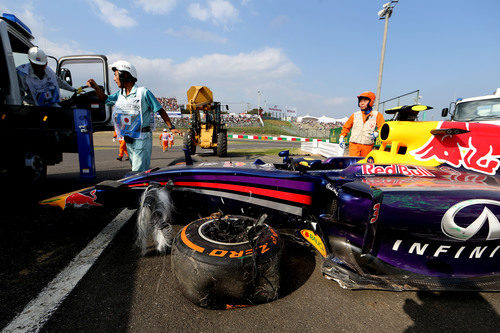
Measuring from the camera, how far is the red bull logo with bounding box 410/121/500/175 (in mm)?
2230

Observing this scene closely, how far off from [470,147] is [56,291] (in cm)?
351

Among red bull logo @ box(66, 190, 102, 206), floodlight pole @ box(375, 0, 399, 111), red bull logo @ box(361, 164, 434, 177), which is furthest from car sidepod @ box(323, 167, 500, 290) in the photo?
floodlight pole @ box(375, 0, 399, 111)

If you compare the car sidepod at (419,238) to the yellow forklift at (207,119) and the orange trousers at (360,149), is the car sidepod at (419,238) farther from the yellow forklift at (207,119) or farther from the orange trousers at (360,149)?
the yellow forklift at (207,119)

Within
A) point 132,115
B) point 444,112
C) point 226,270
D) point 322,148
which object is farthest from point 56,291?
point 322,148

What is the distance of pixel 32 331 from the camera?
116 centimetres

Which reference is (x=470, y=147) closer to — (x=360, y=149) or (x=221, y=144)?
(x=360, y=149)

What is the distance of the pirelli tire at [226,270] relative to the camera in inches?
53.4

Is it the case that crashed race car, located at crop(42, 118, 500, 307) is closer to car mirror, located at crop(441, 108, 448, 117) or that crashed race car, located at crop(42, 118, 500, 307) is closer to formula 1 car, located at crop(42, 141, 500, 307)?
formula 1 car, located at crop(42, 141, 500, 307)

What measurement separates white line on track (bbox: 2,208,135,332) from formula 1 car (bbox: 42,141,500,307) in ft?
1.25

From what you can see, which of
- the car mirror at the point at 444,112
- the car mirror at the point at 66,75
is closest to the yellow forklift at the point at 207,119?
the car mirror at the point at 66,75

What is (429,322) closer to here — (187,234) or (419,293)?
(419,293)

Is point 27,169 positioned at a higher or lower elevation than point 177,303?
higher

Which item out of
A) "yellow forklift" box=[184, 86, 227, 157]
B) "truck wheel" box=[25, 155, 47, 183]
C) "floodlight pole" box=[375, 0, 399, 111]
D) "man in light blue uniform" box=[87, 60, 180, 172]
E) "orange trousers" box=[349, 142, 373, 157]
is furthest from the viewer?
"floodlight pole" box=[375, 0, 399, 111]

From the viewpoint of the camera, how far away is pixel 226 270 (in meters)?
1.34
